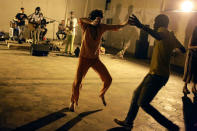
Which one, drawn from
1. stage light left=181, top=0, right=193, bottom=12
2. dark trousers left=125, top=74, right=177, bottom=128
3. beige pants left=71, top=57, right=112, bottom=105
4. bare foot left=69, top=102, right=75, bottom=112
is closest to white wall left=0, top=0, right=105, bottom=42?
stage light left=181, top=0, right=193, bottom=12

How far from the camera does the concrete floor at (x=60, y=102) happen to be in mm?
4094

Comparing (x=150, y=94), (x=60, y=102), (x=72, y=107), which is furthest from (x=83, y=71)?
(x=150, y=94)

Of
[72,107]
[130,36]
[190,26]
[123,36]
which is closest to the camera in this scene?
[72,107]

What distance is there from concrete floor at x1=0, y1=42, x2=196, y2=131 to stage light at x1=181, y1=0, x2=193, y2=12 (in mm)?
5565

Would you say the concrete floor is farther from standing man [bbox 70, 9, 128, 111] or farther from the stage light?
the stage light

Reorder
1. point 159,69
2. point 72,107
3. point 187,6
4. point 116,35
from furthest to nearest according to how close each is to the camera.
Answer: point 116,35 → point 187,6 → point 72,107 → point 159,69

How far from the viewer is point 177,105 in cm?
612

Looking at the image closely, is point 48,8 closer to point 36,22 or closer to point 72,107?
point 36,22

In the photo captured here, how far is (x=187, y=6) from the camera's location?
1253 centimetres

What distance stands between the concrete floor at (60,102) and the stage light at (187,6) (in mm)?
5565

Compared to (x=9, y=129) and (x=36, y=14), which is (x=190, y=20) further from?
(x=9, y=129)

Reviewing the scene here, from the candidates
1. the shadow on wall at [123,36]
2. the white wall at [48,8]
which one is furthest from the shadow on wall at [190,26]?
the white wall at [48,8]

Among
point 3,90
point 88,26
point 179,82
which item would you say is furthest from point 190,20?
point 3,90

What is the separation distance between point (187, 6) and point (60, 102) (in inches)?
395
